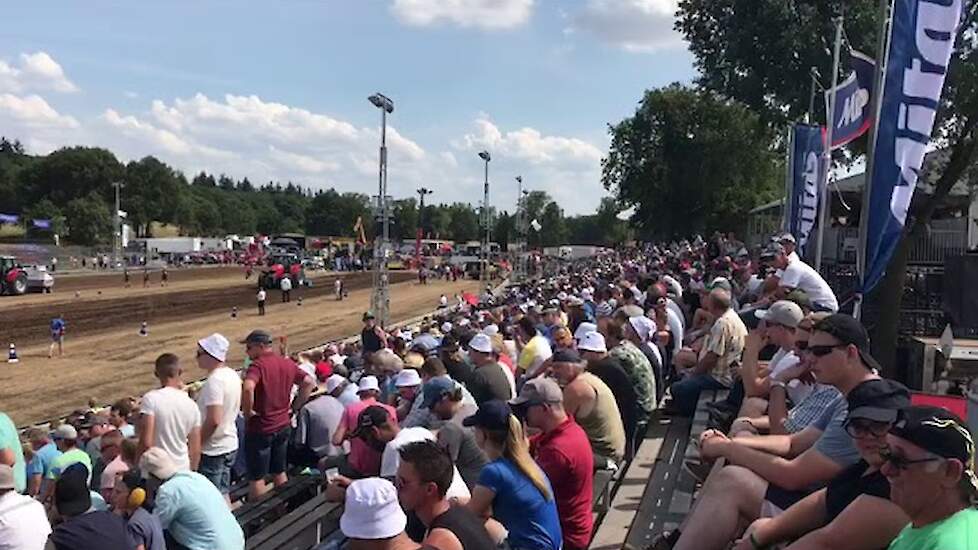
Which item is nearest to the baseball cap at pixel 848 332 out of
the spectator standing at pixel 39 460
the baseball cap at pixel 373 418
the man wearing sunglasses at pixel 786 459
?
the man wearing sunglasses at pixel 786 459

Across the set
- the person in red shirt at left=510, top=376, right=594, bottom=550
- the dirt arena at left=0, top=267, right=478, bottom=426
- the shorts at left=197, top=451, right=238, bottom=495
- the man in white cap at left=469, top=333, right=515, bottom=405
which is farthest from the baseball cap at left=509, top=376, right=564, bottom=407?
the dirt arena at left=0, top=267, right=478, bottom=426

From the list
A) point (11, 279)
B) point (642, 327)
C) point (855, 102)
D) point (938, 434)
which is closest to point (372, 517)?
point (938, 434)

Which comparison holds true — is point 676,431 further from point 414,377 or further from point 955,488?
point 955,488

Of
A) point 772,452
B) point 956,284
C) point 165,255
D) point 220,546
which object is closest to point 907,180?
point 772,452

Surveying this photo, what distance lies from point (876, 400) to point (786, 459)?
979mm

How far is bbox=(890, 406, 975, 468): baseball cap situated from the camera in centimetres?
271

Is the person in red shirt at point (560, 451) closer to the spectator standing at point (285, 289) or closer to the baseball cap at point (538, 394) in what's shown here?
the baseball cap at point (538, 394)

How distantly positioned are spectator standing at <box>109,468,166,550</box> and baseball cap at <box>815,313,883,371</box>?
3.79m

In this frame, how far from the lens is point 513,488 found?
470 cm

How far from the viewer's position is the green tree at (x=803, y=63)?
65.8ft

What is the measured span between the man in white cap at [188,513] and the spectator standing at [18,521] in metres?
0.66

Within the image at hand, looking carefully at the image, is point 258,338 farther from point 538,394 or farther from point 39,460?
point 538,394

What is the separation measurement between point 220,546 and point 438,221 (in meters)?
172

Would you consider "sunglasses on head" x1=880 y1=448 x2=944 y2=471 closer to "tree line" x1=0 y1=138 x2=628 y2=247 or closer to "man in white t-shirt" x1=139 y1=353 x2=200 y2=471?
"man in white t-shirt" x1=139 y1=353 x2=200 y2=471
